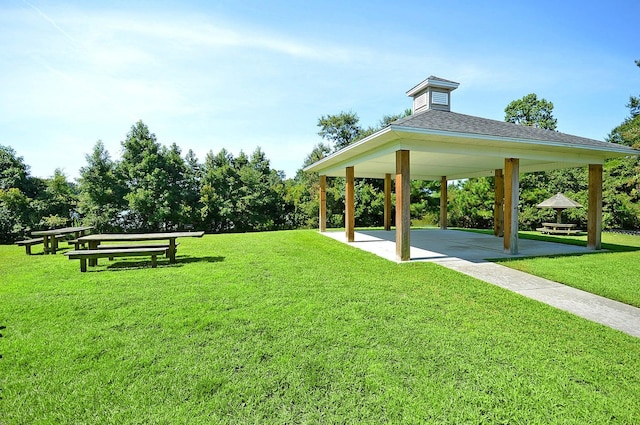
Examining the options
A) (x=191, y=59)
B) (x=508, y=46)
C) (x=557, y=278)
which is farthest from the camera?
(x=508, y=46)

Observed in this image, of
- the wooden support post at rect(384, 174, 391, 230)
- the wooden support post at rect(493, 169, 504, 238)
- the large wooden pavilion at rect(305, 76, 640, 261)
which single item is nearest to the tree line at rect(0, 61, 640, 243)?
the wooden support post at rect(384, 174, 391, 230)

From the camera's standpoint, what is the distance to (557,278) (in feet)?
18.4

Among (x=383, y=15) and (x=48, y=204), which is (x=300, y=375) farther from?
(x=48, y=204)

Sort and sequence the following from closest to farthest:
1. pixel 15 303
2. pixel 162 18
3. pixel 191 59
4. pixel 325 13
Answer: pixel 15 303
pixel 162 18
pixel 325 13
pixel 191 59

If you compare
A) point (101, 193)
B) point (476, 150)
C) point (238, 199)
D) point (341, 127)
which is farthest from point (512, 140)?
point (101, 193)

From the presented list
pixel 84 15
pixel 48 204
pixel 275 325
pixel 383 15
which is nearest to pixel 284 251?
pixel 275 325

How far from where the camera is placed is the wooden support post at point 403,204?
23.0 ft

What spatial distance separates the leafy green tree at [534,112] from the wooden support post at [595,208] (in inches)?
810

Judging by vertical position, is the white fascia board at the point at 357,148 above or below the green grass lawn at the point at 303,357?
above

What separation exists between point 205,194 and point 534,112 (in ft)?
92.0

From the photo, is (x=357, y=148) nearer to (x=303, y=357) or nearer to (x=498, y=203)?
(x=303, y=357)

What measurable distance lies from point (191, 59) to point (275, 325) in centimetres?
866

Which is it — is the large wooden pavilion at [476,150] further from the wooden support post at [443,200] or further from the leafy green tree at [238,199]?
the leafy green tree at [238,199]

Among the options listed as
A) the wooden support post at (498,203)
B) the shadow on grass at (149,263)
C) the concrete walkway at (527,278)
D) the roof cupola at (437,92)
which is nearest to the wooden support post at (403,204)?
the concrete walkway at (527,278)
